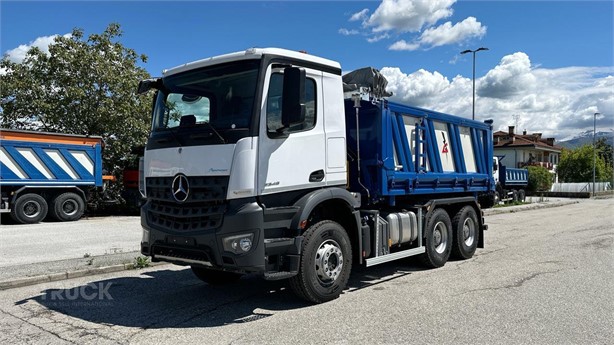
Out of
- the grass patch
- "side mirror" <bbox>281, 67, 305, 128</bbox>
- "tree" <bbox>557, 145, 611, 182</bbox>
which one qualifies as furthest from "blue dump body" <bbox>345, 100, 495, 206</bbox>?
"tree" <bbox>557, 145, 611, 182</bbox>

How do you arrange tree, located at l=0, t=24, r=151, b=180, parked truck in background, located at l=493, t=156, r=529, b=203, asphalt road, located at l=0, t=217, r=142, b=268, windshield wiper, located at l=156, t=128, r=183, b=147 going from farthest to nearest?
1. parked truck in background, located at l=493, t=156, r=529, b=203
2. tree, located at l=0, t=24, r=151, b=180
3. asphalt road, located at l=0, t=217, r=142, b=268
4. windshield wiper, located at l=156, t=128, r=183, b=147

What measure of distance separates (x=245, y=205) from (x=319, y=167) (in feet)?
4.07

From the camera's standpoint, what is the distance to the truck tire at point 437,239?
836 centimetres

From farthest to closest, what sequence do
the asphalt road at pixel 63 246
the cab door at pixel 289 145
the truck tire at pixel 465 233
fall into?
the truck tire at pixel 465 233, the asphalt road at pixel 63 246, the cab door at pixel 289 145

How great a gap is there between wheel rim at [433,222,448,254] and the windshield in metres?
4.74

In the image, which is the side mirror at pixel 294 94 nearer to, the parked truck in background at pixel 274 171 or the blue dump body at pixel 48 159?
the parked truck in background at pixel 274 171

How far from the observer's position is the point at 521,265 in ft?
28.6

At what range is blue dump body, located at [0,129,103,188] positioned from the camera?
52.4 feet

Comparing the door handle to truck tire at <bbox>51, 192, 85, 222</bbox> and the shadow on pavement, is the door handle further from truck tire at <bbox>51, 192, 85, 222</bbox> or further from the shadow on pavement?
truck tire at <bbox>51, 192, 85, 222</bbox>

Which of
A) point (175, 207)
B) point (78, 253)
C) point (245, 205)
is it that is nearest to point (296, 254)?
point (245, 205)

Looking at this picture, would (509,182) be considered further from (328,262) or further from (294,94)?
(294,94)

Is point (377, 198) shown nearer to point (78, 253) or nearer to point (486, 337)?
point (486, 337)

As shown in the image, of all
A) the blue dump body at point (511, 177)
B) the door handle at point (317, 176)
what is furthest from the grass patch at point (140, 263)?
the blue dump body at point (511, 177)

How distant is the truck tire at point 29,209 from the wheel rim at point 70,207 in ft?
2.15
